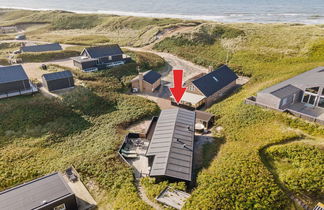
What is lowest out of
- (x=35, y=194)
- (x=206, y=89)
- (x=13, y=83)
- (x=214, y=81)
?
(x=35, y=194)

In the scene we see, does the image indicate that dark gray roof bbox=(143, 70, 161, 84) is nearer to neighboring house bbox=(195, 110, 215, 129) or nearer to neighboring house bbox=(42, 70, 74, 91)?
neighboring house bbox=(42, 70, 74, 91)

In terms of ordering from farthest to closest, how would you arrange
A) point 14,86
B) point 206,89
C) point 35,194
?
point 206,89 → point 14,86 → point 35,194

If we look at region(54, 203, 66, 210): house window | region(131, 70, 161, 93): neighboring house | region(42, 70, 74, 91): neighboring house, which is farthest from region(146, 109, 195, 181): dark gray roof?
region(42, 70, 74, 91): neighboring house

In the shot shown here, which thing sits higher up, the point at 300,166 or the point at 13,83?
the point at 13,83

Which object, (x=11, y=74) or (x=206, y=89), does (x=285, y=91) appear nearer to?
(x=206, y=89)

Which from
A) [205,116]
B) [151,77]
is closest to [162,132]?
[205,116]

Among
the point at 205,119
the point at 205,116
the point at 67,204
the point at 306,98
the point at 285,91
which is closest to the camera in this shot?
the point at 67,204
